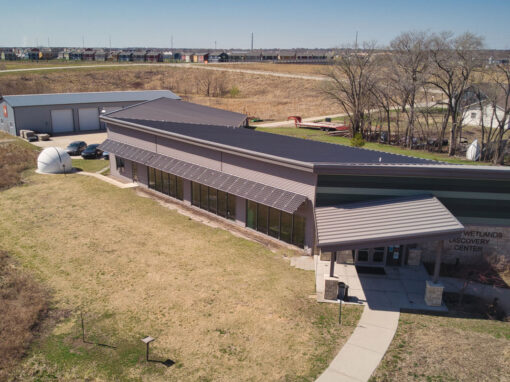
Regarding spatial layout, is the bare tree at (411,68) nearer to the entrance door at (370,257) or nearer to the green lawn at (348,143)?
the green lawn at (348,143)

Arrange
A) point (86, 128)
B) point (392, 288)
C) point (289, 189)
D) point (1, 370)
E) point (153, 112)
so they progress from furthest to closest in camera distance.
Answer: point (86, 128), point (153, 112), point (289, 189), point (392, 288), point (1, 370)

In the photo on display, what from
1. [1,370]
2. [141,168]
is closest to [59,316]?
[1,370]

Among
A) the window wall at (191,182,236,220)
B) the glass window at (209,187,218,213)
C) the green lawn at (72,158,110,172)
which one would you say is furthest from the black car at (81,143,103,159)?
the glass window at (209,187,218,213)

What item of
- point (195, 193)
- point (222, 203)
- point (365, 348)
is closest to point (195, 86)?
point (195, 193)

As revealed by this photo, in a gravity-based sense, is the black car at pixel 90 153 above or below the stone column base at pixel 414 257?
above

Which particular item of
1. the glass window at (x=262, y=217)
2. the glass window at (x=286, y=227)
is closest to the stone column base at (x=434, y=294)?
the glass window at (x=286, y=227)

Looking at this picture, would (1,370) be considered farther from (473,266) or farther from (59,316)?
(473,266)
